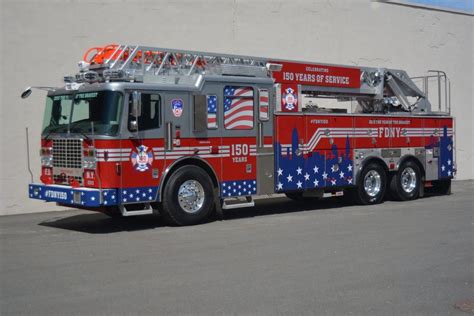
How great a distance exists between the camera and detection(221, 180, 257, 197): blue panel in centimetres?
1266

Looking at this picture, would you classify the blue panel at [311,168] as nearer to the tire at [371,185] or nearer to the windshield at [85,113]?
the tire at [371,185]

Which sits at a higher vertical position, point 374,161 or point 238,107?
point 238,107

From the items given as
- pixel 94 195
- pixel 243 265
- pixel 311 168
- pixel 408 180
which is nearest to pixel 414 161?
pixel 408 180

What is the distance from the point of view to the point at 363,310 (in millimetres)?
6156

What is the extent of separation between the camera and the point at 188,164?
480 inches

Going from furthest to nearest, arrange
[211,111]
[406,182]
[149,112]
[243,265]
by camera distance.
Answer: [406,182] → [211,111] → [149,112] → [243,265]

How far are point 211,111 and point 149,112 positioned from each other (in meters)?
1.38

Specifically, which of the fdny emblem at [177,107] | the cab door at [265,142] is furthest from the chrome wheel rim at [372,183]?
the fdny emblem at [177,107]

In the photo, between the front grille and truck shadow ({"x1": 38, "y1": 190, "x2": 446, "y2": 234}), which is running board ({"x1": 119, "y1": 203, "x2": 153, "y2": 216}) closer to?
truck shadow ({"x1": 38, "y1": 190, "x2": 446, "y2": 234})

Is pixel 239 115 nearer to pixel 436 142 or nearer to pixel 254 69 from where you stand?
pixel 254 69

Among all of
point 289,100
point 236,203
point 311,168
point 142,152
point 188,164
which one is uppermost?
point 289,100

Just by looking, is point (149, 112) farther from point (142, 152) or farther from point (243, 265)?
point (243, 265)

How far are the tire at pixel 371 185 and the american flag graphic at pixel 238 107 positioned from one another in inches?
150

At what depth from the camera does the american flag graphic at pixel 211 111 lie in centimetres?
1234
